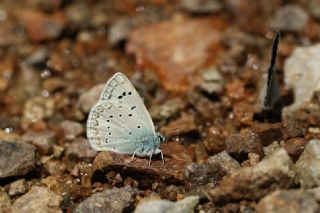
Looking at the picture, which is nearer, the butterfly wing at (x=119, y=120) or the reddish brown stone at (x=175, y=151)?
the butterfly wing at (x=119, y=120)

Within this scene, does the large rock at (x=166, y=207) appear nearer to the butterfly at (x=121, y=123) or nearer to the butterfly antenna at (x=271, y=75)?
the butterfly at (x=121, y=123)

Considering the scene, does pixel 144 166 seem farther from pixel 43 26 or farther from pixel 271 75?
pixel 43 26

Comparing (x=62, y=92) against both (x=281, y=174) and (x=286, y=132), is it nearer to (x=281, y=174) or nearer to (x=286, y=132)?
(x=286, y=132)

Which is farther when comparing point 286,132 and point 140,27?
point 140,27

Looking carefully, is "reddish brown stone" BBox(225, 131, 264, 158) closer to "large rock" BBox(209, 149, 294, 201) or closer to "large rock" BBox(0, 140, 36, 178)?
"large rock" BBox(209, 149, 294, 201)

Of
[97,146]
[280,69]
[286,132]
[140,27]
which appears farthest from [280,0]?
[97,146]

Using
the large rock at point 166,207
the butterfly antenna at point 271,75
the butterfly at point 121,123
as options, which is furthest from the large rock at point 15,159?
the butterfly antenna at point 271,75
